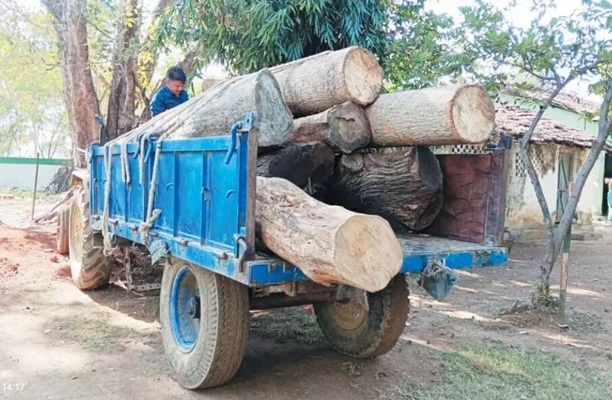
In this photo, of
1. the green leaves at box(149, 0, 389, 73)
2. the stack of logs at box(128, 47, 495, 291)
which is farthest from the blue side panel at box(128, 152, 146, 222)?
the green leaves at box(149, 0, 389, 73)

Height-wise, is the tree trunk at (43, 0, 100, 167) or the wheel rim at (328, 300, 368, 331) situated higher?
the tree trunk at (43, 0, 100, 167)

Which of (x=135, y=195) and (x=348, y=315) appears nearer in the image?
(x=135, y=195)

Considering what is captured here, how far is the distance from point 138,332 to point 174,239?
71.4 inches

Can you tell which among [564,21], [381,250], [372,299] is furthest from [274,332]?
[564,21]

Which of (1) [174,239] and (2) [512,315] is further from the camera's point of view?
(2) [512,315]

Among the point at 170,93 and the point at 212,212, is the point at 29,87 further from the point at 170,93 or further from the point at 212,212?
the point at 212,212

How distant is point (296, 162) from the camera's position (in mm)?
4090

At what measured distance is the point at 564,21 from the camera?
5.84 metres

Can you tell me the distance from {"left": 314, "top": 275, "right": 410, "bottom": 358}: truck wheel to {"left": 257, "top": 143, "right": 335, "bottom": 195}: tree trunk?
1.02 m

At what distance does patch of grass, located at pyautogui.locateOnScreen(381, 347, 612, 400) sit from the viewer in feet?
13.3

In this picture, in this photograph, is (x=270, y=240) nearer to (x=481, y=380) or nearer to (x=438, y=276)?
(x=438, y=276)

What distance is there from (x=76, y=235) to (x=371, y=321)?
159 inches

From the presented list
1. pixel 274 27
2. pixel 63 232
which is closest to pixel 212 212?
pixel 274 27

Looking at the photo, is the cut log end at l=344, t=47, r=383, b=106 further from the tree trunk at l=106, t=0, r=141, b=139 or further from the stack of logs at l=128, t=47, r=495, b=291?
the tree trunk at l=106, t=0, r=141, b=139
